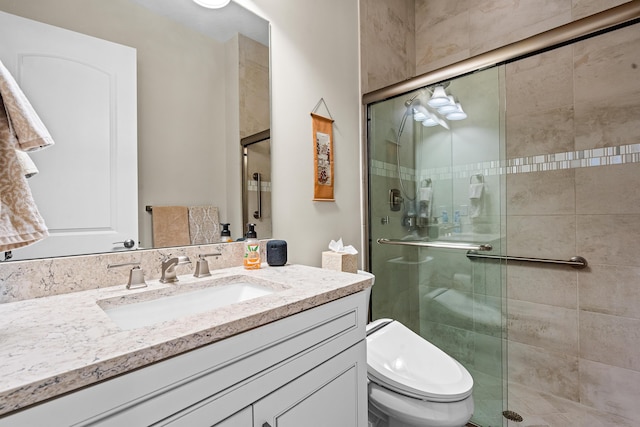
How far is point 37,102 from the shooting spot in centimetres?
83

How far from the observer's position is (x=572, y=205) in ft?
5.69

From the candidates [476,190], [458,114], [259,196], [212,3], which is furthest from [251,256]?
[458,114]

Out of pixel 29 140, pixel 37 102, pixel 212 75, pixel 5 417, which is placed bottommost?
pixel 5 417

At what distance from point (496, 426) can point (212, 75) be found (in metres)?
2.04

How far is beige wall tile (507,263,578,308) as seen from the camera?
5.71 ft

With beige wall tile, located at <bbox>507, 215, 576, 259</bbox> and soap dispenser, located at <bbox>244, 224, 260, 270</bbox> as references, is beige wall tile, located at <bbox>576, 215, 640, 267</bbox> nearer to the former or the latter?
beige wall tile, located at <bbox>507, 215, 576, 259</bbox>

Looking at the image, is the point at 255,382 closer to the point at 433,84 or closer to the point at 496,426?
the point at 496,426

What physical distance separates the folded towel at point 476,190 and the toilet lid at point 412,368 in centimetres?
75

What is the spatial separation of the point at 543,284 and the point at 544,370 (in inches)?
19.7

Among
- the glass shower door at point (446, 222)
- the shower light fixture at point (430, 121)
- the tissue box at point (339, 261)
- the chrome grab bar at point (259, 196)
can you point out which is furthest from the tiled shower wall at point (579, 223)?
the chrome grab bar at point (259, 196)

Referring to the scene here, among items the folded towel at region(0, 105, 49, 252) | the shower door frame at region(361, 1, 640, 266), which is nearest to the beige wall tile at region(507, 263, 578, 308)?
the shower door frame at region(361, 1, 640, 266)

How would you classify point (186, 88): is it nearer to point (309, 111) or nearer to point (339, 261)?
point (309, 111)

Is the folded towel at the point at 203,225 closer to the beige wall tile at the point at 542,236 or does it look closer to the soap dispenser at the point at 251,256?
the soap dispenser at the point at 251,256

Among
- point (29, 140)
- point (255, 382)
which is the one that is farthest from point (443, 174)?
point (29, 140)
